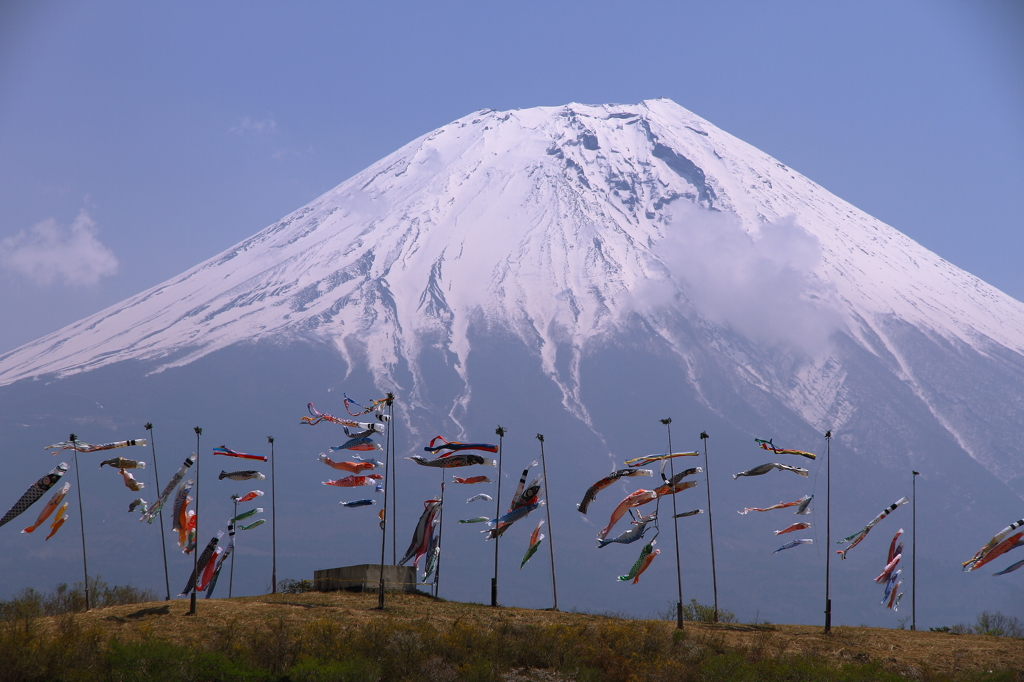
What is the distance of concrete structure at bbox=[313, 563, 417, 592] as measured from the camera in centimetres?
4506

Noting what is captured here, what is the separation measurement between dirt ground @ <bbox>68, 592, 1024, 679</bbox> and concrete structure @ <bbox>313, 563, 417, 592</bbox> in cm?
168

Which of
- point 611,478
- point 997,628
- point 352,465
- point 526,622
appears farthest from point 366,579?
point 997,628

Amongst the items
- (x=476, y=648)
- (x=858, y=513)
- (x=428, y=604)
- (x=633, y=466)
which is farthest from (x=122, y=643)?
(x=858, y=513)

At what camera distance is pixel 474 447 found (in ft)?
129

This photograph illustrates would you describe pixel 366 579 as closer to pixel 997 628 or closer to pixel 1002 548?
pixel 1002 548

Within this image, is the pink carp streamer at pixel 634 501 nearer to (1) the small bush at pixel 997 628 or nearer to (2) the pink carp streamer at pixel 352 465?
(2) the pink carp streamer at pixel 352 465

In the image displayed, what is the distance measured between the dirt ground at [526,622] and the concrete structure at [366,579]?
168 centimetres

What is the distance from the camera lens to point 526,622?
3794 centimetres

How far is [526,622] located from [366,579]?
10.5 m

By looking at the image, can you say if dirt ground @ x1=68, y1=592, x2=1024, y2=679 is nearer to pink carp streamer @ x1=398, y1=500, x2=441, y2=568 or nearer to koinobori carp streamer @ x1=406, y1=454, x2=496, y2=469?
pink carp streamer @ x1=398, y1=500, x2=441, y2=568

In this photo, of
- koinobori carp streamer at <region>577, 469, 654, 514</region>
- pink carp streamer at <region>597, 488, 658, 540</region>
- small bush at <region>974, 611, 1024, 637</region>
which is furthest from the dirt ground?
small bush at <region>974, 611, 1024, 637</region>

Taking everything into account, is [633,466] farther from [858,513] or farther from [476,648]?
[858,513]

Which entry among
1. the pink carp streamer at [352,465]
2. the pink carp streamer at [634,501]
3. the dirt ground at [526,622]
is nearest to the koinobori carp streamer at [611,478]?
the pink carp streamer at [634,501]

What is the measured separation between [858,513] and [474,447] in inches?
6716
